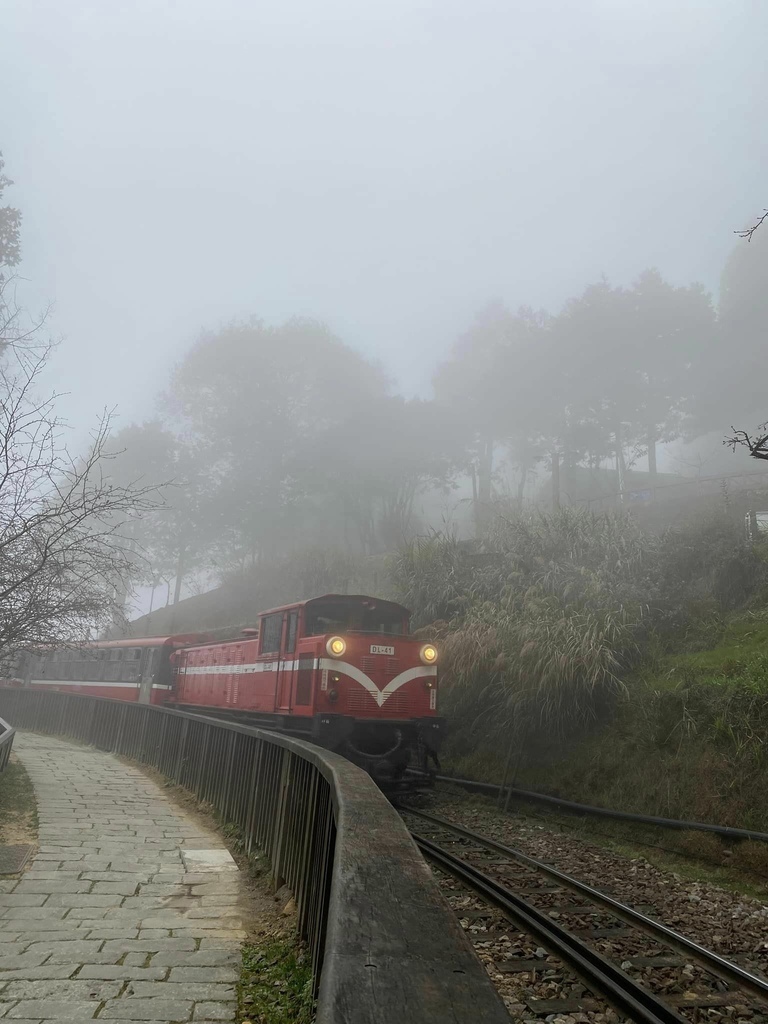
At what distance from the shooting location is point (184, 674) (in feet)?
61.2

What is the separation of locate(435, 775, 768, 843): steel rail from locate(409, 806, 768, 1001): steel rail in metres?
1.63

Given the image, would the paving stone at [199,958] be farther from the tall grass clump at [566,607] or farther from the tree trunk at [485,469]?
the tree trunk at [485,469]

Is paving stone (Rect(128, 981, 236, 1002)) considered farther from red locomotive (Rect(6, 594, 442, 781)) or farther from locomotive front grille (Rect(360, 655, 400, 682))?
locomotive front grille (Rect(360, 655, 400, 682))

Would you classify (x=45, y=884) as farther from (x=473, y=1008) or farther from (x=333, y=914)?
(x=473, y=1008)

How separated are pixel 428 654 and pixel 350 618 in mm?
1370

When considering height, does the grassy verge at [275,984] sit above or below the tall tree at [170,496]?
below

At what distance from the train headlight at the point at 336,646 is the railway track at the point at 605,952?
11.5ft

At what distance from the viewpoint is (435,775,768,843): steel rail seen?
7.77 m

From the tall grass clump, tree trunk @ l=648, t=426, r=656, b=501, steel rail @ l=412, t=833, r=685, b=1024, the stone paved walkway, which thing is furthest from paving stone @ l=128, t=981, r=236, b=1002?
tree trunk @ l=648, t=426, r=656, b=501

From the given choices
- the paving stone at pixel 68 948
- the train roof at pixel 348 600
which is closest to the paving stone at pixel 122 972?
the paving stone at pixel 68 948

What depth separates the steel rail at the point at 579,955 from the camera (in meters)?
4.22

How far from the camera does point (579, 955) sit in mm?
5000

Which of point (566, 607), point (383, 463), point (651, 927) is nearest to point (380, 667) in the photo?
point (566, 607)

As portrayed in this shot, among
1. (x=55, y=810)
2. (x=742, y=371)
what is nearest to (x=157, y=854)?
(x=55, y=810)
